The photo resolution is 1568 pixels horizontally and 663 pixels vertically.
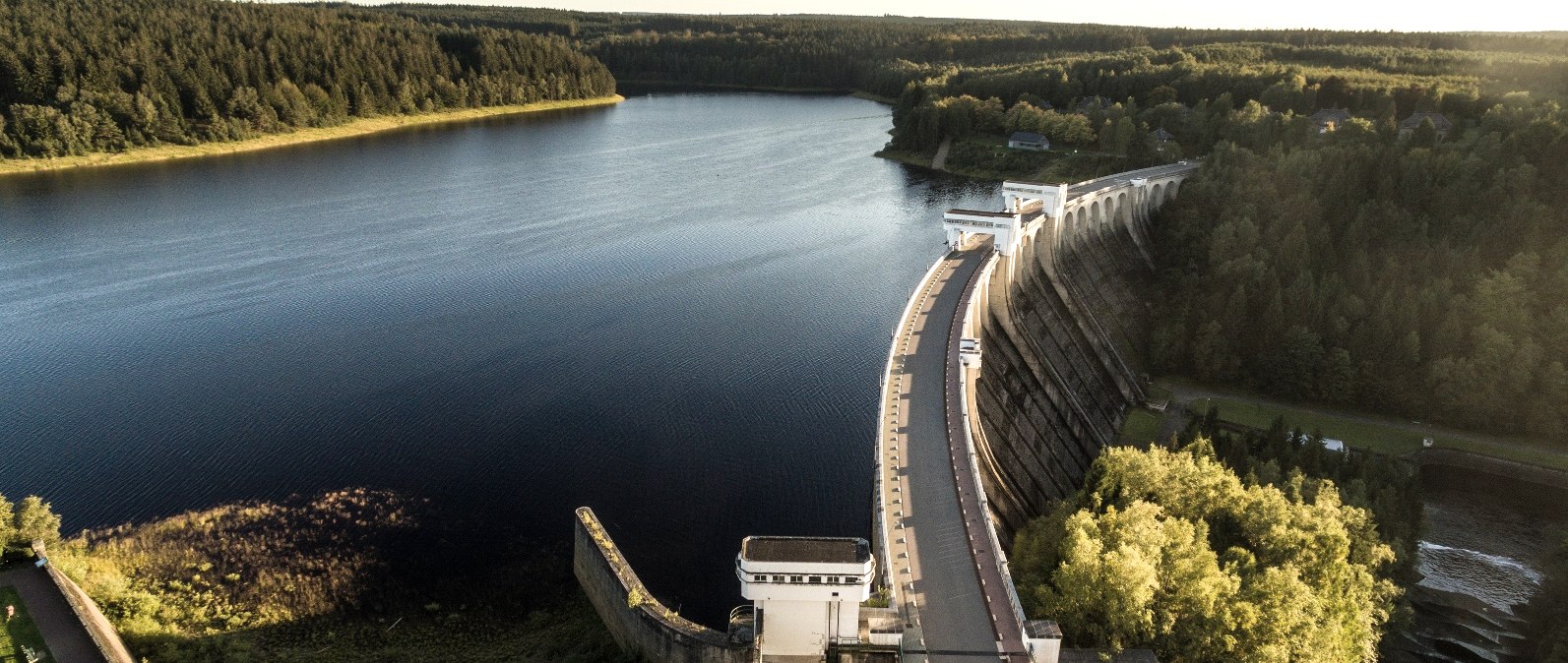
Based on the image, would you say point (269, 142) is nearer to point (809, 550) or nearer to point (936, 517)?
point (936, 517)

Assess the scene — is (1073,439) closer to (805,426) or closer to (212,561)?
(805,426)

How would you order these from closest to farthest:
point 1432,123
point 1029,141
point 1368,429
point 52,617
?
1. point 52,617
2. point 1368,429
3. point 1432,123
4. point 1029,141

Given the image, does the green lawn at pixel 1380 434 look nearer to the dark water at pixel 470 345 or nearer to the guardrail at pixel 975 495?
the guardrail at pixel 975 495

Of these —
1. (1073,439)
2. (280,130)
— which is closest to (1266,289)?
(1073,439)

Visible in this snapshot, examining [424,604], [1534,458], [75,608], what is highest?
[75,608]

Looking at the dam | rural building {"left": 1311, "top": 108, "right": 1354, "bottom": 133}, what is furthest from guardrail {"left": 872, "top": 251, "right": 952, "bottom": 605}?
rural building {"left": 1311, "top": 108, "right": 1354, "bottom": 133}

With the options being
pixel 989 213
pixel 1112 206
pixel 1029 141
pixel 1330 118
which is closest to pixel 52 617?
pixel 989 213
